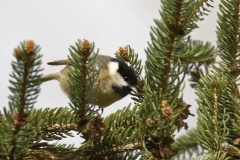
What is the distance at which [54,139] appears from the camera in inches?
34.5

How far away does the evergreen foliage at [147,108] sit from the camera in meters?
0.61

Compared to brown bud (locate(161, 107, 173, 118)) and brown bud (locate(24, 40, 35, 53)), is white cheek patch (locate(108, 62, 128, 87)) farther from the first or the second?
brown bud (locate(24, 40, 35, 53))

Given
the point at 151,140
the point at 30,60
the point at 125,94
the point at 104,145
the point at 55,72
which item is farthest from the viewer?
the point at 55,72

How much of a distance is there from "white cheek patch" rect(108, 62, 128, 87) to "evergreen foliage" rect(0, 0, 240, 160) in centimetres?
48

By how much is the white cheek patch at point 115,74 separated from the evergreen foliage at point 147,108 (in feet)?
1.59

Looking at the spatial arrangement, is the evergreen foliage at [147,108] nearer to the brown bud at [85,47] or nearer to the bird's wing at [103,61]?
the brown bud at [85,47]

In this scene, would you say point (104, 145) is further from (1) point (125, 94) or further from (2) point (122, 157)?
(1) point (125, 94)

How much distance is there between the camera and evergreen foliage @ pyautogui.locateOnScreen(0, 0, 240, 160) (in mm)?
612

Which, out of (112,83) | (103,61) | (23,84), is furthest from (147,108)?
(103,61)

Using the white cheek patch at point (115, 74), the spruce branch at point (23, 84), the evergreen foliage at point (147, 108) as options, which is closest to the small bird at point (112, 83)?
the white cheek patch at point (115, 74)

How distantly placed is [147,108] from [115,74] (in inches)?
33.2

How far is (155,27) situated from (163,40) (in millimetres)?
32

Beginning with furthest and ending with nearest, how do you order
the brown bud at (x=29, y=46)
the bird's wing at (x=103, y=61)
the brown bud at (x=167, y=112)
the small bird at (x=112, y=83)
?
the bird's wing at (x=103, y=61), the small bird at (x=112, y=83), the brown bud at (x=167, y=112), the brown bud at (x=29, y=46)

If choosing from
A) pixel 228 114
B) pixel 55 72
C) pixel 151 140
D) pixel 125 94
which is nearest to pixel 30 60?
pixel 151 140
